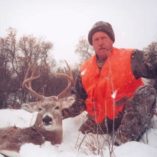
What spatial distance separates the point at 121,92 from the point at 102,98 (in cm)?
23

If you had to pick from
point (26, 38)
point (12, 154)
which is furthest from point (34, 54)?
point (12, 154)

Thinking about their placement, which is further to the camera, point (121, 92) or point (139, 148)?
point (121, 92)

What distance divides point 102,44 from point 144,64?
1.97ft

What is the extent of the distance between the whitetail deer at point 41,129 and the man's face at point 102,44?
0.42 meters

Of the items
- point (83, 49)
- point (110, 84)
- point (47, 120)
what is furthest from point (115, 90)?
point (83, 49)

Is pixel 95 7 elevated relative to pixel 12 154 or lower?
elevated

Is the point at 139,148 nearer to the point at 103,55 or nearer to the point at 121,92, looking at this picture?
the point at 121,92

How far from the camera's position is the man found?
342cm

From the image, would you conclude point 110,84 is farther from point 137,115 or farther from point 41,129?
point 41,129

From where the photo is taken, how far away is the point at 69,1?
3.77 meters

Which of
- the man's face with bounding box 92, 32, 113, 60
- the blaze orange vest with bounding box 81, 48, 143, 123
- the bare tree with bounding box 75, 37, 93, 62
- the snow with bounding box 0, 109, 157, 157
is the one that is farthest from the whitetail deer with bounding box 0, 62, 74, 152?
the bare tree with bounding box 75, 37, 93, 62

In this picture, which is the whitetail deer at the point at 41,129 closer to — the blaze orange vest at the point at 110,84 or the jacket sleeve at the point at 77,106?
the jacket sleeve at the point at 77,106

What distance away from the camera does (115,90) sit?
3.77m

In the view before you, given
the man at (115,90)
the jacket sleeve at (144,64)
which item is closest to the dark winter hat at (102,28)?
the man at (115,90)
